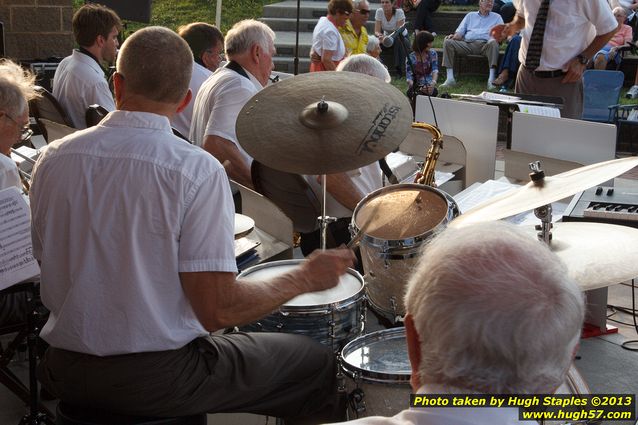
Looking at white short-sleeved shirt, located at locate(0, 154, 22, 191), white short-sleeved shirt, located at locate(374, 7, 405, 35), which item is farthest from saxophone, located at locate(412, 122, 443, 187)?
white short-sleeved shirt, located at locate(374, 7, 405, 35)

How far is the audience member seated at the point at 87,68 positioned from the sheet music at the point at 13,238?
2490 mm

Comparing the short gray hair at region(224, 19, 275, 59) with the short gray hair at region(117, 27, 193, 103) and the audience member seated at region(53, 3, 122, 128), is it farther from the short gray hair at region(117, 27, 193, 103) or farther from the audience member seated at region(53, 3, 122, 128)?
the short gray hair at region(117, 27, 193, 103)

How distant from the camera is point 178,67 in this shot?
203cm

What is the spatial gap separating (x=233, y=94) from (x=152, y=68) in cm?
200

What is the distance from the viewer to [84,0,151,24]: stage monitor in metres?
7.28

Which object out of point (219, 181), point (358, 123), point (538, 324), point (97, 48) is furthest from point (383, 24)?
point (538, 324)

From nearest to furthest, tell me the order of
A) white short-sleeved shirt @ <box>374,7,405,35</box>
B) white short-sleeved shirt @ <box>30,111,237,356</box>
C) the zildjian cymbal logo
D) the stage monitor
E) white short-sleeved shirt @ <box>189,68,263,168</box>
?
white short-sleeved shirt @ <box>30,111,237,356</box>, the zildjian cymbal logo, white short-sleeved shirt @ <box>189,68,263,168</box>, the stage monitor, white short-sleeved shirt @ <box>374,7,405,35</box>

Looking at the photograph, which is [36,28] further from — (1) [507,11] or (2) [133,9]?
(1) [507,11]

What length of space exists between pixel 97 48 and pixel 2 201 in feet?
9.33

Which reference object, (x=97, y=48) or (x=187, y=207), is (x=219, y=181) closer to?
(x=187, y=207)

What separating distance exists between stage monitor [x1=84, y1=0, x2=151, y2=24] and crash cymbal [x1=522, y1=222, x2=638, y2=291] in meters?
5.62

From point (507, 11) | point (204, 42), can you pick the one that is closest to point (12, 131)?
point (204, 42)

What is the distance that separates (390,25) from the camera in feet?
38.4

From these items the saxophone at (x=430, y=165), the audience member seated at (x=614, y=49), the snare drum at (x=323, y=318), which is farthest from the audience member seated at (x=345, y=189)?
the audience member seated at (x=614, y=49)
